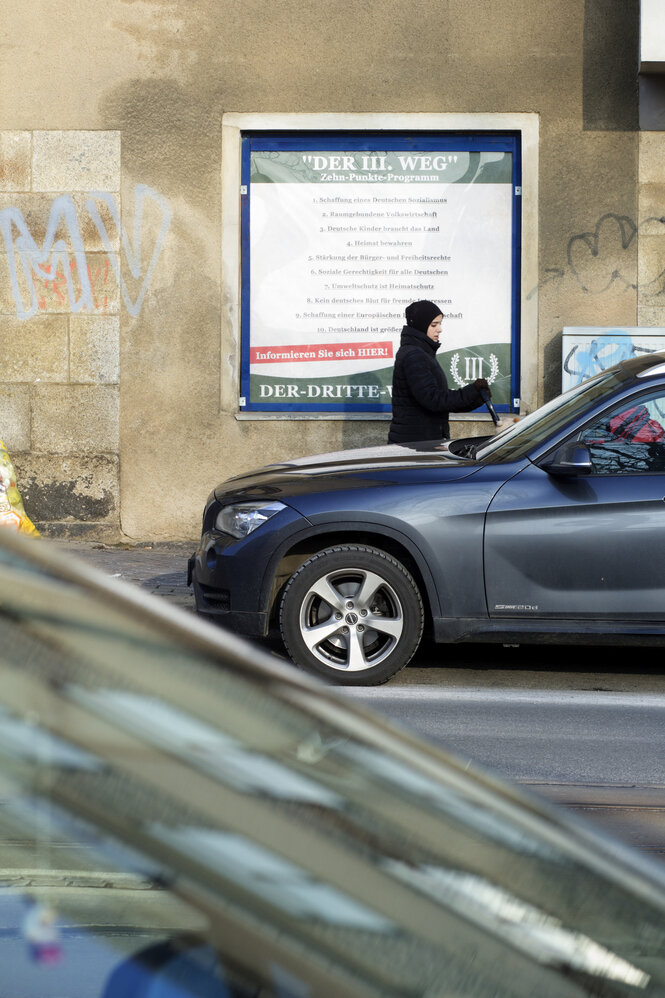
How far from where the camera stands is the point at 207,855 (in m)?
0.70

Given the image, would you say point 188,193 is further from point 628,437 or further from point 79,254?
point 628,437

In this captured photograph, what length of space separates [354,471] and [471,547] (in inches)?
28.8

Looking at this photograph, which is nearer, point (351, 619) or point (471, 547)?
point (471, 547)

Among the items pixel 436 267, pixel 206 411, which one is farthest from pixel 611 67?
pixel 206 411

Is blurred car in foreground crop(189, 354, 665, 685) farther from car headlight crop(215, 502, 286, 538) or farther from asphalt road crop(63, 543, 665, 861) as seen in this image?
asphalt road crop(63, 543, 665, 861)

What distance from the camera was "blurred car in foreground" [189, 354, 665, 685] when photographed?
6.02 meters

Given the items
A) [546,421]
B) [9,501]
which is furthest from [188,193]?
[546,421]

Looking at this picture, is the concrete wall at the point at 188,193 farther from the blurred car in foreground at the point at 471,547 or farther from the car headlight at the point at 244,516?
the blurred car in foreground at the point at 471,547

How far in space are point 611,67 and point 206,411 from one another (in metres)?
4.39

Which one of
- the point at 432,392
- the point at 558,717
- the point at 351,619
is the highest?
the point at 432,392

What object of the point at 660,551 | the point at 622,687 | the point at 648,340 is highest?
the point at 648,340

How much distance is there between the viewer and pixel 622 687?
6.28m

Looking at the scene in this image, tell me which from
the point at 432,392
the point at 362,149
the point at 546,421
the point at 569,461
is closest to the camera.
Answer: the point at 569,461

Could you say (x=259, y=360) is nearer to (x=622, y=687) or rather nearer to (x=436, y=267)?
(x=436, y=267)
